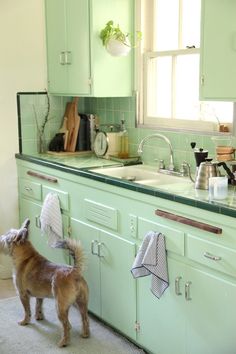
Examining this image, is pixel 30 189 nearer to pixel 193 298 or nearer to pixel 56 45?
pixel 56 45

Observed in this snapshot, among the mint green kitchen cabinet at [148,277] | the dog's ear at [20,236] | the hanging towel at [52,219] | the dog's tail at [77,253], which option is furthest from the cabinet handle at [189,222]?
the hanging towel at [52,219]

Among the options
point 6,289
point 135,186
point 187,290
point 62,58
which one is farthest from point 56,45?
point 187,290

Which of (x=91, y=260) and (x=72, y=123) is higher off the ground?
(x=72, y=123)

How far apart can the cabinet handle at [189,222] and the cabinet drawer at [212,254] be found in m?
0.07

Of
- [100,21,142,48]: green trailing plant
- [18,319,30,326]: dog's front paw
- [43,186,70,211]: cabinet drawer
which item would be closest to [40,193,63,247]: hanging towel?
[43,186,70,211]: cabinet drawer

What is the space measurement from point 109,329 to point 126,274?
1.60 ft

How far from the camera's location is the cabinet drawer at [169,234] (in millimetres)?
2632

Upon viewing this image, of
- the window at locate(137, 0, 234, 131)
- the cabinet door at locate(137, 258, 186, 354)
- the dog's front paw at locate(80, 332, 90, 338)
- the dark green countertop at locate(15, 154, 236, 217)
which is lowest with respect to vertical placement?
the dog's front paw at locate(80, 332, 90, 338)

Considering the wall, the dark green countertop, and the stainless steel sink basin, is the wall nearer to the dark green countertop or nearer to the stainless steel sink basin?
the dark green countertop

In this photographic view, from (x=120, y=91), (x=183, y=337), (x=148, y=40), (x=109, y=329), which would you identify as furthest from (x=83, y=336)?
(x=148, y=40)

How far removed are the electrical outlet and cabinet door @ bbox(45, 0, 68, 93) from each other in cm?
145

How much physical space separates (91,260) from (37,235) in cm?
80

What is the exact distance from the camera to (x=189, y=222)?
256 centimetres

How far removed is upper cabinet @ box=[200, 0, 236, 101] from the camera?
8.68ft
